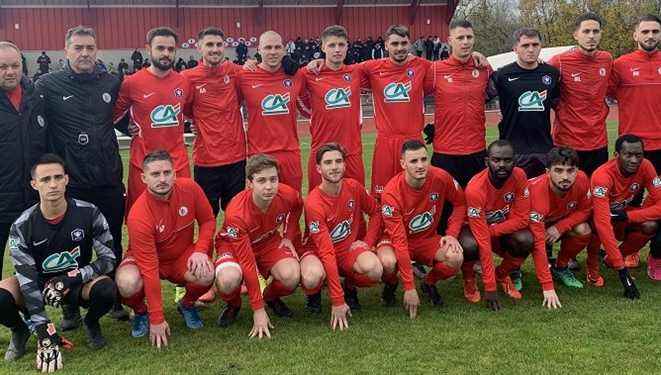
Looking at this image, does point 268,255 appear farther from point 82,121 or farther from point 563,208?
point 563,208

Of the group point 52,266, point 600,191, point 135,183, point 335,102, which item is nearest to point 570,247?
point 600,191

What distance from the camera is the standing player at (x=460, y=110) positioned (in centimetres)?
537

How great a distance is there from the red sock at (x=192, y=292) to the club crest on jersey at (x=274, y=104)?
1.70 metres

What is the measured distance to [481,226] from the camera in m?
4.66

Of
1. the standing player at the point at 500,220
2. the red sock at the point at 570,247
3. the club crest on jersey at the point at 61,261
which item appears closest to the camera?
the club crest on jersey at the point at 61,261

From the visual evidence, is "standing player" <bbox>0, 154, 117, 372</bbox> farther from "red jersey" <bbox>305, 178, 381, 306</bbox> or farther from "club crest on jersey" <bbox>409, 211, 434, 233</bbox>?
"club crest on jersey" <bbox>409, 211, 434, 233</bbox>

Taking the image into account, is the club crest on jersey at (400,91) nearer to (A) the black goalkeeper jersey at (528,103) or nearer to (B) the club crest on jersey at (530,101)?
(A) the black goalkeeper jersey at (528,103)

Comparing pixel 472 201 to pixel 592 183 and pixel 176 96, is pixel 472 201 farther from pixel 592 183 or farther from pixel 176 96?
pixel 176 96

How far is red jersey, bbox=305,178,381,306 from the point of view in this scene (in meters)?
4.32

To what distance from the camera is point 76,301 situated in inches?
160

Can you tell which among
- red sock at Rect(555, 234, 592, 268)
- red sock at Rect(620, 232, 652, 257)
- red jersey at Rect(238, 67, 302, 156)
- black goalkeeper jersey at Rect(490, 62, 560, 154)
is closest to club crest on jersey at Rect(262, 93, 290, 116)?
red jersey at Rect(238, 67, 302, 156)

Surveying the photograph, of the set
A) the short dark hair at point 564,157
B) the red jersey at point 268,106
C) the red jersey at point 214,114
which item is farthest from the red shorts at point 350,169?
the short dark hair at point 564,157

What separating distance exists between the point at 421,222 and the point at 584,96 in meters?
1.95

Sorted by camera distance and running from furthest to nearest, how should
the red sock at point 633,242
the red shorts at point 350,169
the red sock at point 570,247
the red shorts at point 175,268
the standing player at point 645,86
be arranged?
the red shorts at point 350,169 → the standing player at point 645,86 → the red sock at point 633,242 → the red sock at point 570,247 → the red shorts at point 175,268
